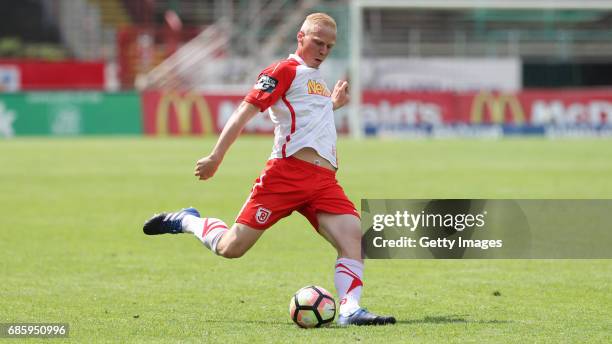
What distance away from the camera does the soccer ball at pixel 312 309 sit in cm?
697

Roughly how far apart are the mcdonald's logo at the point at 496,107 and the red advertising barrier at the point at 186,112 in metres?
6.75

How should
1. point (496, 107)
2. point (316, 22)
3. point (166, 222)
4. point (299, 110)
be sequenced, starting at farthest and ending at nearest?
point (496, 107), point (166, 222), point (299, 110), point (316, 22)

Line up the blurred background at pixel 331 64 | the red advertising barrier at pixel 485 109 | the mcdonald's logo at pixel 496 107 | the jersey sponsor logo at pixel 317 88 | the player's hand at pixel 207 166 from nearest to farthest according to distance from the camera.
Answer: the player's hand at pixel 207 166, the jersey sponsor logo at pixel 317 88, the blurred background at pixel 331 64, the red advertising barrier at pixel 485 109, the mcdonald's logo at pixel 496 107

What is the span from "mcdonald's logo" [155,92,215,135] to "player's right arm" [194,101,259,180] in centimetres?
2924

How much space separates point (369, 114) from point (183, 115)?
5930 mm

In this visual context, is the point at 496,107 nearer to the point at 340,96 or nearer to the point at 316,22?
the point at 340,96

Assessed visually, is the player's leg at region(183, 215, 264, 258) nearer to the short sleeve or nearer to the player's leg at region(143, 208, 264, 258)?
the player's leg at region(143, 208, 264, 258)

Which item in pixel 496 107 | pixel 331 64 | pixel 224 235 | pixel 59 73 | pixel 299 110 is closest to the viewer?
pixel 299 110

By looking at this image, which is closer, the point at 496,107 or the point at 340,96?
the point at 340,96

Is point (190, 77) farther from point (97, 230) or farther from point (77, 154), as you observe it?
point (97, 230)

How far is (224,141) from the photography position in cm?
692

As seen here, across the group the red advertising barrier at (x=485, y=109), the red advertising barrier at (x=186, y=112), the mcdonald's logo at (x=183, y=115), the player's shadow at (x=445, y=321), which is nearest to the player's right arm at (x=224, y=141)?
the player's shadow at (x=445, y=321)

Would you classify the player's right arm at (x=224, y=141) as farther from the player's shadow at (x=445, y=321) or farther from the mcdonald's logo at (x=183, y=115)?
the mcdonald's logo at (x=183, y=115)

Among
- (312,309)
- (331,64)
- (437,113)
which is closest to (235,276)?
(312,309)
